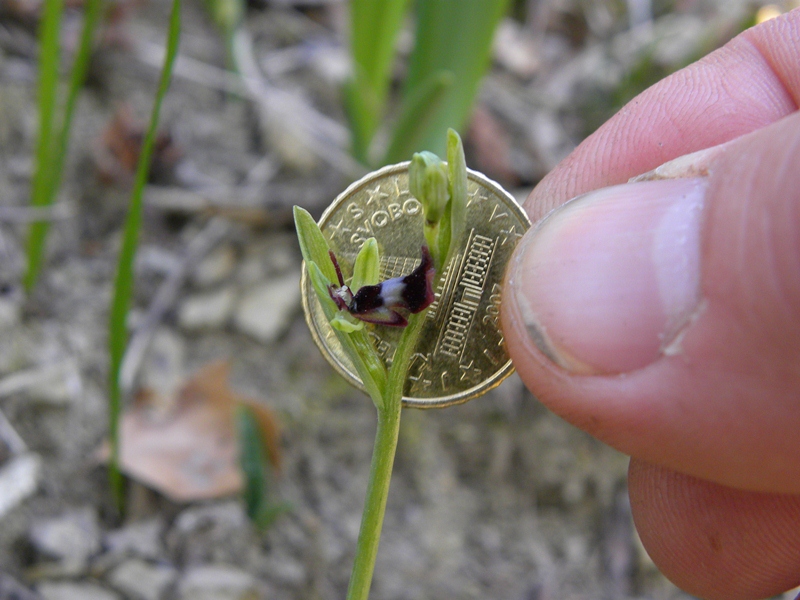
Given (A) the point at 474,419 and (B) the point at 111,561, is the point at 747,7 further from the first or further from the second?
(B) the point at 111,561

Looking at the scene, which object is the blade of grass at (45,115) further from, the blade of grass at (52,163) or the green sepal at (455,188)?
the green sepal at (455,188)

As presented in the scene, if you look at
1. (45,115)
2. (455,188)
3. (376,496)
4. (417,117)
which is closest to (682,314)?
(455,188)

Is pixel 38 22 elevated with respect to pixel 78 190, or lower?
elevated

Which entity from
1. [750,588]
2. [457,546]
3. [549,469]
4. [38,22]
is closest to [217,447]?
[457,546]

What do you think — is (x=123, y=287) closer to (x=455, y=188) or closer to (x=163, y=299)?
(x=163, y=299)

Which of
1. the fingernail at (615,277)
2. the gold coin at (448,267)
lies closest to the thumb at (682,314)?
the fingernail at (615,277)
